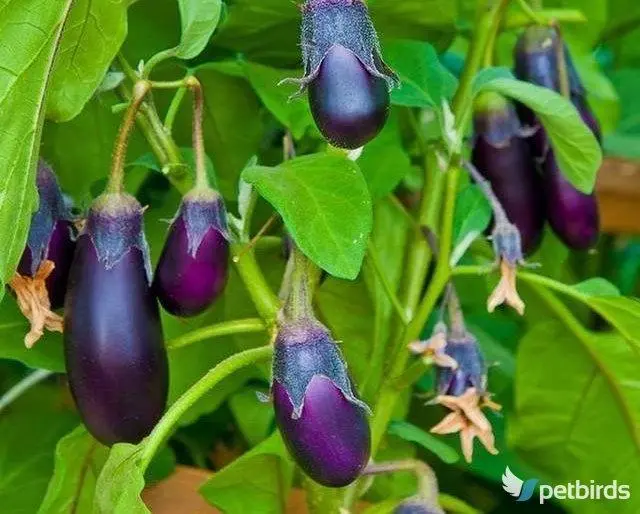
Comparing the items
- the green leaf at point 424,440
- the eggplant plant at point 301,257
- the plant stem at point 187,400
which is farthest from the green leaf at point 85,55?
the green leaf at point 424,440

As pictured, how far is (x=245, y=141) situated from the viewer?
572 mm

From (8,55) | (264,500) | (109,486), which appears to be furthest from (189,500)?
(8,55)

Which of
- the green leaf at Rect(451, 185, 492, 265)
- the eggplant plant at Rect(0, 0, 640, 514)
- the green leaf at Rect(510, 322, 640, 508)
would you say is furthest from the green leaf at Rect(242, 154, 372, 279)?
the green leaf at Rect(510, 322, 640, 508)

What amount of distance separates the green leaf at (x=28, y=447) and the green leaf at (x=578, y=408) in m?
0.25

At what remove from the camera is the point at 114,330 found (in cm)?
37

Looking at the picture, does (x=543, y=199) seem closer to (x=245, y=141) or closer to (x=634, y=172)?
(x=245, y=141)

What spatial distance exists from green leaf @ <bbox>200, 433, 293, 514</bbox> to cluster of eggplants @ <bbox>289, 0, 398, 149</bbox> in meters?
0.19

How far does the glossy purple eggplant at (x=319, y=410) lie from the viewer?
1.16ft

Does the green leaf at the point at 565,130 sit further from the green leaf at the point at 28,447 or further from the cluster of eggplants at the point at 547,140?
the green leaf at the point at 28,447

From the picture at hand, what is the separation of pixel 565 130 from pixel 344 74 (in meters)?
0.14

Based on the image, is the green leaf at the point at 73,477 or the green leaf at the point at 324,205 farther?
the green leaf at the point at 73,477
